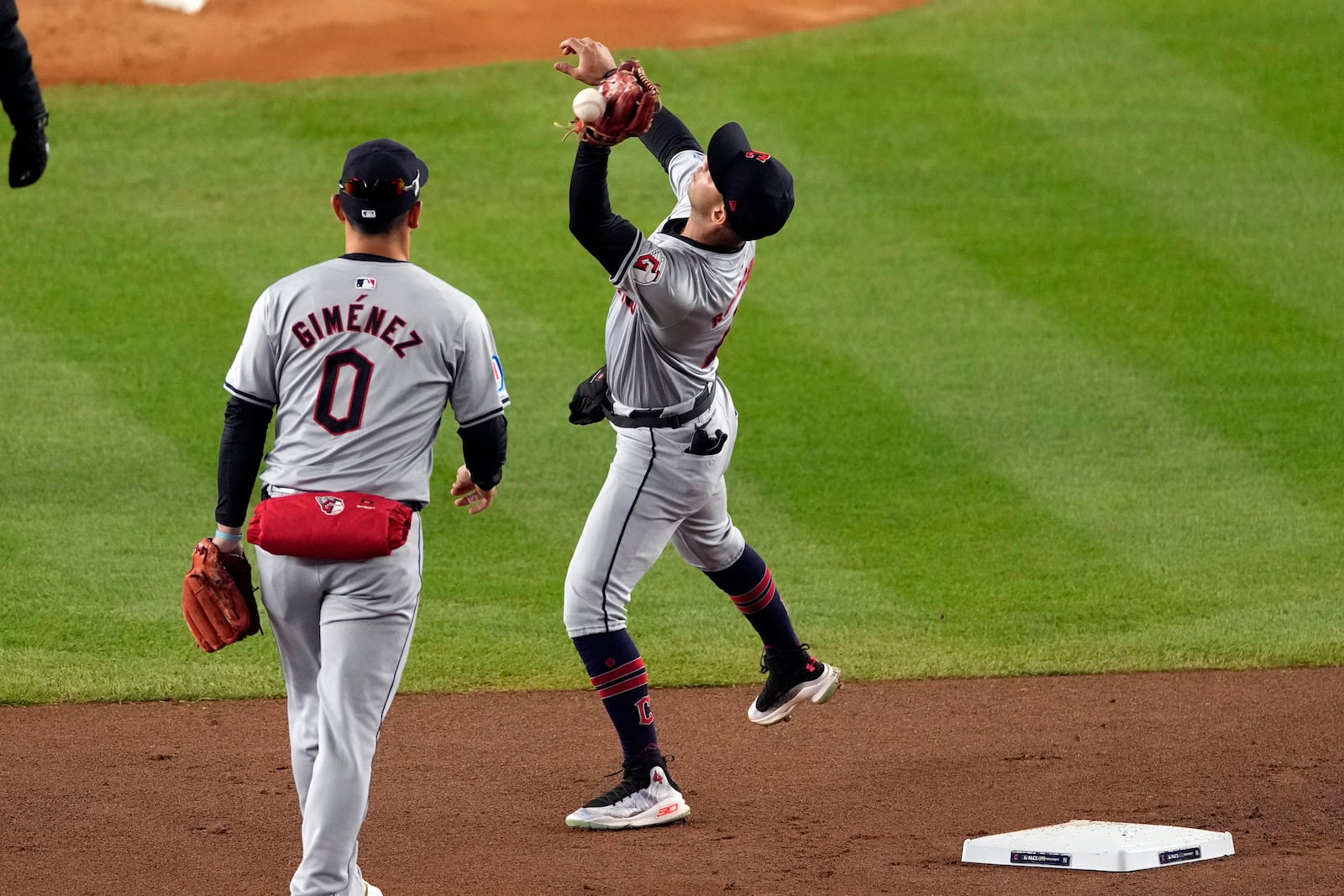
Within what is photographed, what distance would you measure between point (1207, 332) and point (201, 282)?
592 cm

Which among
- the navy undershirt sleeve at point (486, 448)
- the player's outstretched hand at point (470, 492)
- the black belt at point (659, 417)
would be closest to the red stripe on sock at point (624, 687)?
the black belt at point (659, 417)

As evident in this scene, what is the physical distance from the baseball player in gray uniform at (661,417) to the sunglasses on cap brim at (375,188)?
762 millimetres

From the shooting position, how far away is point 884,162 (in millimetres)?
12359

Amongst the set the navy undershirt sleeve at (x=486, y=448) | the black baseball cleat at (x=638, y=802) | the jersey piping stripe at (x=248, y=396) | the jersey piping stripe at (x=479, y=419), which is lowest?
the black baseball cleat at (x=638, y=802)

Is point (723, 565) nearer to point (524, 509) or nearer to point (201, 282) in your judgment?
point (524, 509)

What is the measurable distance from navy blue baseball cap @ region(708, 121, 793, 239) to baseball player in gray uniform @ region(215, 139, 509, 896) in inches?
37.8

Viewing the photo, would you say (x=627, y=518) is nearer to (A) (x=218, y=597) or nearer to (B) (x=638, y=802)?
(B) (x=638, y=802)

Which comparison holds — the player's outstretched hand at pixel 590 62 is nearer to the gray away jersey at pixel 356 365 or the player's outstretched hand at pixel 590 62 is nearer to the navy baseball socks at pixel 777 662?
the gray away jersey at pixel 356 365

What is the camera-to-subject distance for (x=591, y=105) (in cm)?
420

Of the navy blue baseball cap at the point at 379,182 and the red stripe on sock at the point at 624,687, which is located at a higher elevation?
the navy blue baseball cap at the point at 379,182

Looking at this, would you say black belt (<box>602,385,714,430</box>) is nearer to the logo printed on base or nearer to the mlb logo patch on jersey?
the mlb logo patch on jersey

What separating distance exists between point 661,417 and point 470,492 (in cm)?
84

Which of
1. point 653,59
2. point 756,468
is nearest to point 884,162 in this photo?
point 653,59

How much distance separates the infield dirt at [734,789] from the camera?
433cm
